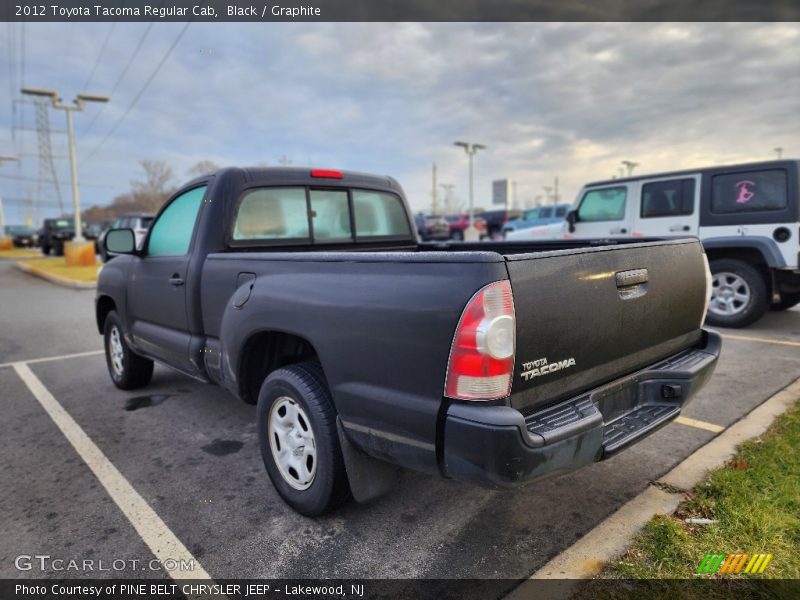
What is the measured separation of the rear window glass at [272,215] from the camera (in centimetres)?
353

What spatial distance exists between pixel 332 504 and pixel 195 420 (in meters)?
2.06

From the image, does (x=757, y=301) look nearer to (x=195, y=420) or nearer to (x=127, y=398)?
(x=195, y=420)

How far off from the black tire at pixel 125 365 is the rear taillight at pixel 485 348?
383cm

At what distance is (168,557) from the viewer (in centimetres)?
238

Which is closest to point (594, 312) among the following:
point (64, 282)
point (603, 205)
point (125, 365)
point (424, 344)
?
point (424, 344)

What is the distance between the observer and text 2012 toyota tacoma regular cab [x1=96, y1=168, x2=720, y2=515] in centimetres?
189

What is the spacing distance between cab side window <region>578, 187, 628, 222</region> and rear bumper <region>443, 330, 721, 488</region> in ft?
20.7

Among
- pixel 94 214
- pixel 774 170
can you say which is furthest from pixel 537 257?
pixel 94 214

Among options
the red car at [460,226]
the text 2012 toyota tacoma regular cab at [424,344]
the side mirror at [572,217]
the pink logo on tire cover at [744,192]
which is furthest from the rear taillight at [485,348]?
the red car at [460,226]

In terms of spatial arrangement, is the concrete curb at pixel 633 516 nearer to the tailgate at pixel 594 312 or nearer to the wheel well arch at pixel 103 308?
the tailgate at pixel 594 312

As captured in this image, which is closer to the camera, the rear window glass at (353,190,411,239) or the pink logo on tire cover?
the rear window glass at (353,190,411,239)

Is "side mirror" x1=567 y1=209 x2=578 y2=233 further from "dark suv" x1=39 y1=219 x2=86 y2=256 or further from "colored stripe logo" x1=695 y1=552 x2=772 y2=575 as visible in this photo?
"dark suv" x1=39 y1=219 x2=86 y2=256

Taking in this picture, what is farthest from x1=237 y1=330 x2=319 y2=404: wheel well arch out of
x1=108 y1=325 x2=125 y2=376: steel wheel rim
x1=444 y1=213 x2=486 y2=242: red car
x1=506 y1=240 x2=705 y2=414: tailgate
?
x1=444 y1=213 x2=486 y2=242: red car

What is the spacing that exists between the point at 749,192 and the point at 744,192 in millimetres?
59
